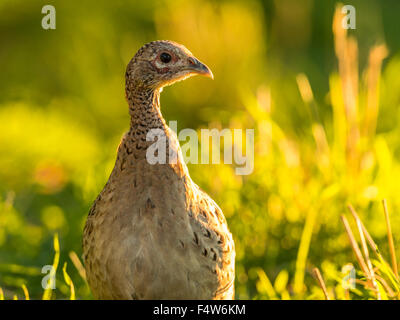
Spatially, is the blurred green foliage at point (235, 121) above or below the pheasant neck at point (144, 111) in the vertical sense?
above

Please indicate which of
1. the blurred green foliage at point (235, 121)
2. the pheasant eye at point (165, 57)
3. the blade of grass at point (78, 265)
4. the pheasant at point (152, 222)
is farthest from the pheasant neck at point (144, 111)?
the blade of grass at point (78, 265)

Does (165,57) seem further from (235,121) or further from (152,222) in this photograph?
(235,121)

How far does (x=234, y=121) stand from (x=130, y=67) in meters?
2.27

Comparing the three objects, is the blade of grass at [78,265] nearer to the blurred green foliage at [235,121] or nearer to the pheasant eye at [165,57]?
the blurred green foliage at [235,121]

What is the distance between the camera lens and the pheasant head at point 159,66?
3.11 metres

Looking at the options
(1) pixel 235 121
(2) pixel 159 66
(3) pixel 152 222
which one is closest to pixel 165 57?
(2) pixel 159 66

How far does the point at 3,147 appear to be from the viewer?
6.72 metres

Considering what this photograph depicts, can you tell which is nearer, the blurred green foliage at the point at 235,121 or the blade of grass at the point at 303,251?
the blade of grass at the point at 303,251

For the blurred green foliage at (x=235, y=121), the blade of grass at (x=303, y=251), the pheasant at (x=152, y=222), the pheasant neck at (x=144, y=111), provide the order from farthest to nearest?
the blurred green foliage at (x=235, y=121) → the blade of grass at (x=303, y=251) → the pheasant neck at (x=144, y=111) → the pheasant at (x=152, y=222)

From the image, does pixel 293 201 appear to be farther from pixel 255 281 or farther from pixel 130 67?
pixel 130 67

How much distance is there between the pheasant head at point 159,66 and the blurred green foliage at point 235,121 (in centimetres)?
102

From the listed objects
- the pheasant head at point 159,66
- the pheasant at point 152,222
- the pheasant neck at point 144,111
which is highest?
the pheasant head at point 159,66

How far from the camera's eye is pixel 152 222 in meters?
2.96
